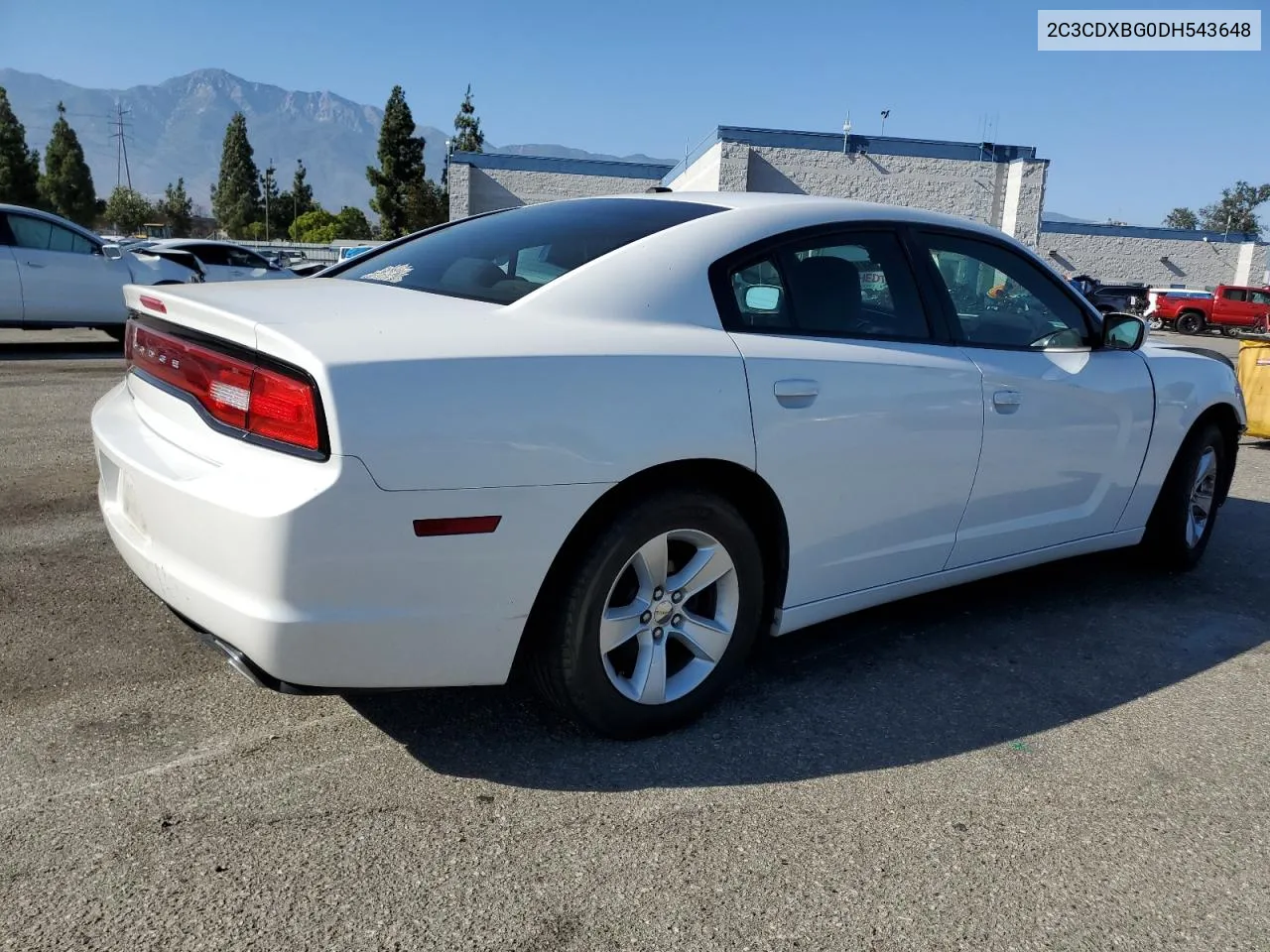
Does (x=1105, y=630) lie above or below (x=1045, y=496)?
below

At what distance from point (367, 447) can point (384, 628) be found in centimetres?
44

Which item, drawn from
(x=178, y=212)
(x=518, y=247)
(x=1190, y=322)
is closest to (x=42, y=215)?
(x=518, y=247)

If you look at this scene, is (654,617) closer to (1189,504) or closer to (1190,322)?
(1189,504)

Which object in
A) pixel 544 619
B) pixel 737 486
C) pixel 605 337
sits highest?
pixel 605 337

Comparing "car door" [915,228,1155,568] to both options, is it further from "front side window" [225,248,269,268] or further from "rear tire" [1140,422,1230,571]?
"front side window" [225,248,269,268]

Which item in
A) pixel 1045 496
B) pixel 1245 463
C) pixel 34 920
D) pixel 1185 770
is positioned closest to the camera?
pixel 34 920

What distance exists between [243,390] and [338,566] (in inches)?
20.2

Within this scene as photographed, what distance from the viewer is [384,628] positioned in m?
2.39

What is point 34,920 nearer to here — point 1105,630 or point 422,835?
point 422,835

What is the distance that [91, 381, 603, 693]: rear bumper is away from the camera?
2.27 m

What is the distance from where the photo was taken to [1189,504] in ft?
15.2

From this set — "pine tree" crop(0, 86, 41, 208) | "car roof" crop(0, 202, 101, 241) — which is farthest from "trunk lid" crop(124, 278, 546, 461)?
"pine tree" crop(0, 86, 41, 208)

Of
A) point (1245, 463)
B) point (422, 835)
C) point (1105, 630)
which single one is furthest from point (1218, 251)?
point (422, 835)

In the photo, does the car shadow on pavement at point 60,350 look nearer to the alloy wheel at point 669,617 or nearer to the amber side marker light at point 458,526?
the alloy wheel at point 669,617
